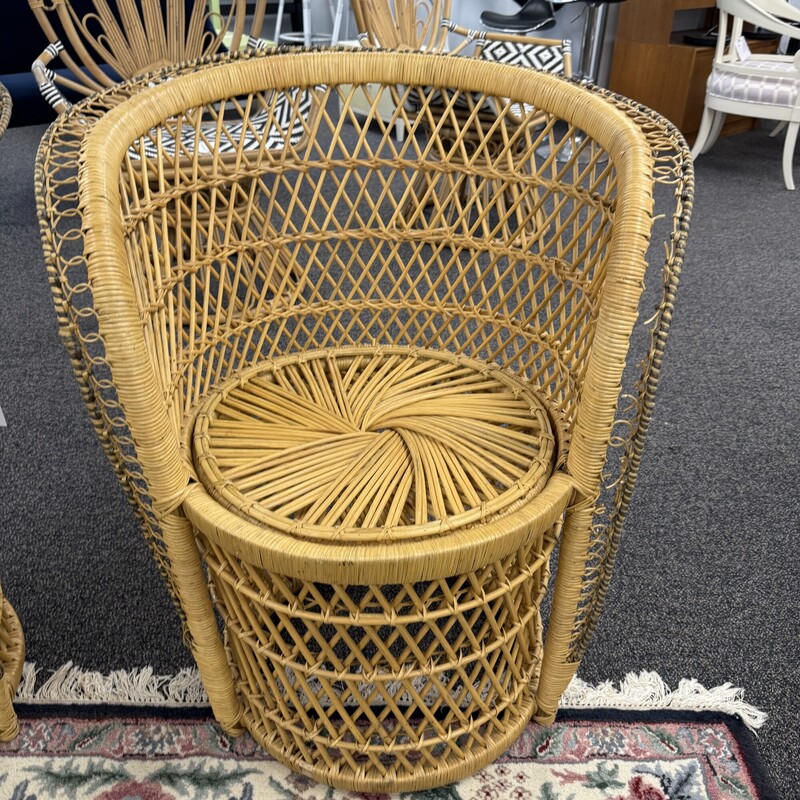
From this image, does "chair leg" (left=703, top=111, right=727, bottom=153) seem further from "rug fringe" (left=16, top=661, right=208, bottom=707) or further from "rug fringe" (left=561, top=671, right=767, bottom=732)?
"rug fringe" (left=16, top=661, right=208, bottom=707)

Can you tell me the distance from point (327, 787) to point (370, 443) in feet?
1.42

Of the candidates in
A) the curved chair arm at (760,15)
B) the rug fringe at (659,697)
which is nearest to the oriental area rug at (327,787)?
the rug fringe at (659,697)

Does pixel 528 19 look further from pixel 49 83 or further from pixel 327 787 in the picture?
pixel 327 787

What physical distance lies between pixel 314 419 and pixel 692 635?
66 cm

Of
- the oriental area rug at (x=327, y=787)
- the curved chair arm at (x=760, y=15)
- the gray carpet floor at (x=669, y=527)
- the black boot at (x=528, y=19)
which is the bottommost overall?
the gray carpet floor at (x=669, y=527)

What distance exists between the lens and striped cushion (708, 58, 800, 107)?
2.76 meters

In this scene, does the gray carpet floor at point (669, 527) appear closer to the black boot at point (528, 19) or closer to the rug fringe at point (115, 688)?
the rug fringe at point (115, 688)

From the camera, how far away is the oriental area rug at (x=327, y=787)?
0.96 m

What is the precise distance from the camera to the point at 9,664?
1.05m

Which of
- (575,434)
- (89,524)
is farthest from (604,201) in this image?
(89,524)

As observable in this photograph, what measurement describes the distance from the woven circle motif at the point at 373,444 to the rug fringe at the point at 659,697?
0.38 metres

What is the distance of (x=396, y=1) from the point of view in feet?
7.73

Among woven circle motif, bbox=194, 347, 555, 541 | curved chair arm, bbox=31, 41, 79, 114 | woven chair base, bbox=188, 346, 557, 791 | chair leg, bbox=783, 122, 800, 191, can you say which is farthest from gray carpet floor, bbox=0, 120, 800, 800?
chair leg, bbox=783, 122, 800, 191

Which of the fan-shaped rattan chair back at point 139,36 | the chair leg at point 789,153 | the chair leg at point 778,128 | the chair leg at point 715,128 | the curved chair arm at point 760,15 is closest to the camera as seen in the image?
the fan-shaped rattan chair back at point 139,36
